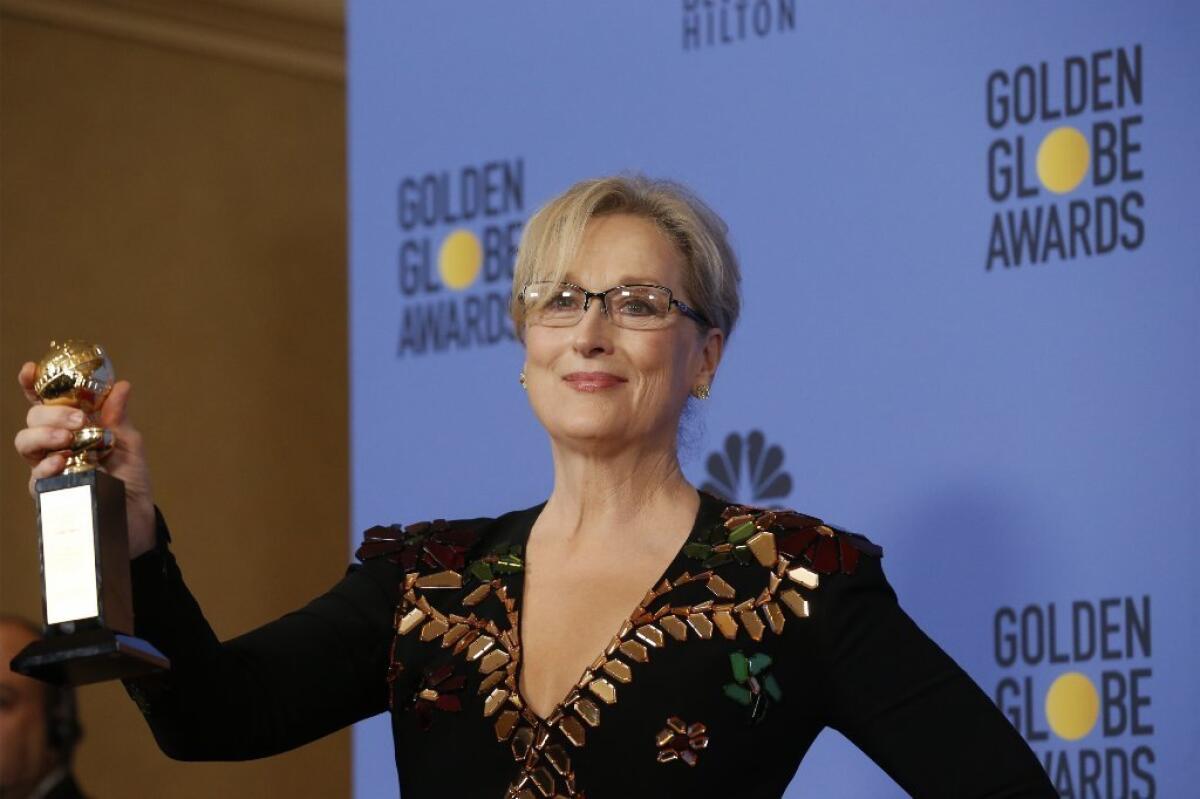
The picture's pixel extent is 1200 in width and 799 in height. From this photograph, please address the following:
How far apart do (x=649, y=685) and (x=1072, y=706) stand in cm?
96

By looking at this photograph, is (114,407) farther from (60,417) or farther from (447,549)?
(447,549)

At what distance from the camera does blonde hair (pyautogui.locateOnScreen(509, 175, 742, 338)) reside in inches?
105

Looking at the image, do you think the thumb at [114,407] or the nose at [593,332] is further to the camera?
the nose at [593,332]

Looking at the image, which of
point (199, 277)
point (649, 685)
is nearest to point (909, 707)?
point (649, 685)

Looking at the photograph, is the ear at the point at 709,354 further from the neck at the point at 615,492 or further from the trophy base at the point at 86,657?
the trophy base at the point at 86,657

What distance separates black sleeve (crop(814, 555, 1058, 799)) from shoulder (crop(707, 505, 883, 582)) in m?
0.03

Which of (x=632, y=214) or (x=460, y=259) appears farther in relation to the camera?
(x=460, y=259)

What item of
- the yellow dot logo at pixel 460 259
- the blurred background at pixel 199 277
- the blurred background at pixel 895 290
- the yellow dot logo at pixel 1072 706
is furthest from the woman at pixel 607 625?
the blurred background at pixel 199 277

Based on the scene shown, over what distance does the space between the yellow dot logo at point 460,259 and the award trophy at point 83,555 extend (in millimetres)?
1943

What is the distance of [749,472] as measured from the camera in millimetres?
3600

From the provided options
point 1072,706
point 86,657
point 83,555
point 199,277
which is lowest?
point 1072,706

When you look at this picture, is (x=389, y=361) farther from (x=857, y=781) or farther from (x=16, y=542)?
(x=16, y=542)

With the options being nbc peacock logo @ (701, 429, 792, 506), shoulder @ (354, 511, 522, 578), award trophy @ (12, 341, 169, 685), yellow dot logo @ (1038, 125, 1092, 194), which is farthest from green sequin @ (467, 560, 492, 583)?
yellow dot logo @ (1038, 125, 1092, 194)

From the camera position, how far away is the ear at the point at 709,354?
8.97ft
